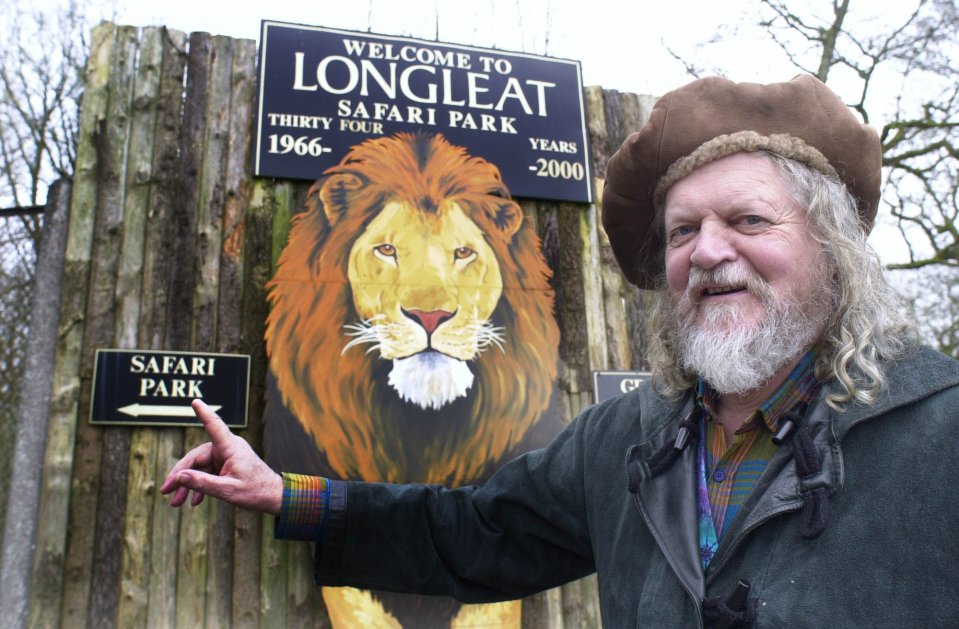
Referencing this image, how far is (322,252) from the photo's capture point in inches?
124

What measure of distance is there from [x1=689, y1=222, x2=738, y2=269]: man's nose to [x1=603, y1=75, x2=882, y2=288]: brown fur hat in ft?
0.52

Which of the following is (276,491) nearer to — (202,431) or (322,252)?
(202,431)

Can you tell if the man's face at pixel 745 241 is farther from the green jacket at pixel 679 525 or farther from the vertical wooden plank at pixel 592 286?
the vertical wooden plank at pixel 592 286

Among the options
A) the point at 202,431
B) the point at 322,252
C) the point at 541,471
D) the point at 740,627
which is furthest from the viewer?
the point at 322,252

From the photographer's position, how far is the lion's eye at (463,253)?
3279 mm

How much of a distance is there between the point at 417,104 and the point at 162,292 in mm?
1330

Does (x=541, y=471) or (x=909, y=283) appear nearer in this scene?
(x=541, y=471)

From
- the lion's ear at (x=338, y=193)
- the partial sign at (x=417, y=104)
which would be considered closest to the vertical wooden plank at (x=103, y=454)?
the partial sign at (x=417, y=104)

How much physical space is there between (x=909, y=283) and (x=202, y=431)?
26.9 ft

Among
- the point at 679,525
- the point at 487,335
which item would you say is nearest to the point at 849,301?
the point at 679,525

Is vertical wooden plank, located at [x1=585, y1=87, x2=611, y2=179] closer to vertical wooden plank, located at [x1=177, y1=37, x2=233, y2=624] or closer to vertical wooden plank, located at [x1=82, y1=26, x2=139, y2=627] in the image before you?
vertical wooden plank, located at [x1=177, y1=37, x2=233, y2=624]

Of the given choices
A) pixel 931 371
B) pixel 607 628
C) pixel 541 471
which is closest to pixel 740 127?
pixel 931 371

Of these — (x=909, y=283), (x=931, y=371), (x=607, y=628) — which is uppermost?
(x=909, y=283)

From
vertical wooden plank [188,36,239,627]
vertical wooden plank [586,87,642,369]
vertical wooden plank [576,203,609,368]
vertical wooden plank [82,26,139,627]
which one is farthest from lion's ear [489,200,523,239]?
vertical wooden plank [82,26,139,627]
